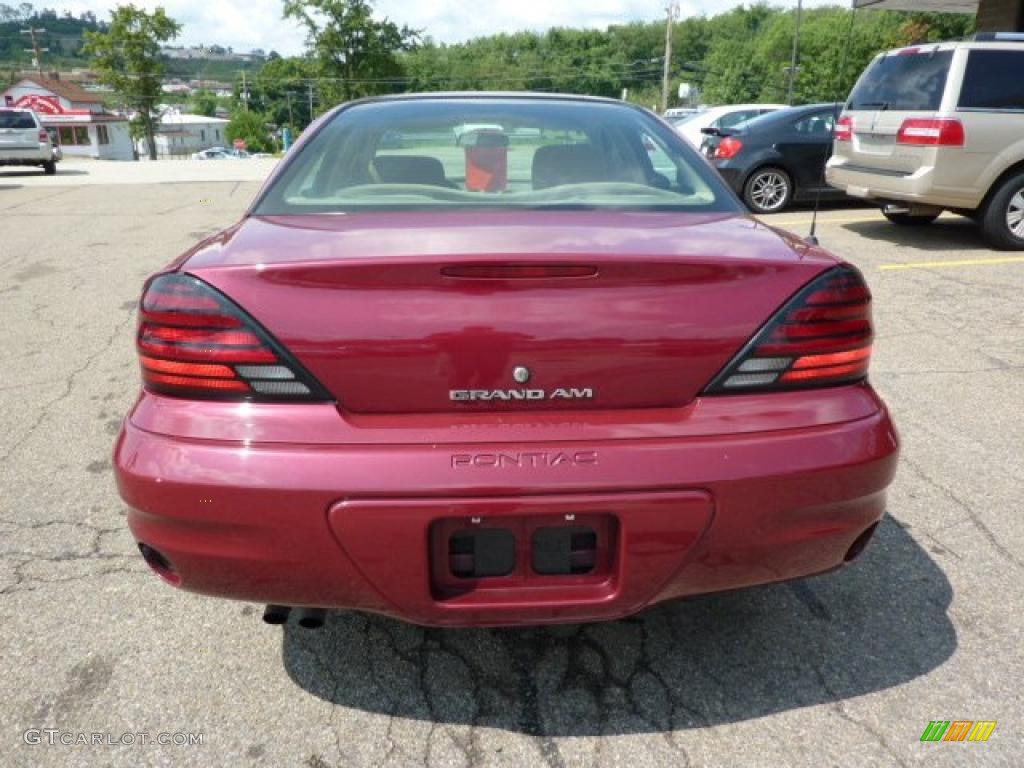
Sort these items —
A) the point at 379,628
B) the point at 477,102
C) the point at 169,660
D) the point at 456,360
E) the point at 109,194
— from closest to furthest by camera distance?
the point at 456,360, the point at 169,660, the point at 379,628, the point at 477,102, the point at 109,194

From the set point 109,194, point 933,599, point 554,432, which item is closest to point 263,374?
point 554,432

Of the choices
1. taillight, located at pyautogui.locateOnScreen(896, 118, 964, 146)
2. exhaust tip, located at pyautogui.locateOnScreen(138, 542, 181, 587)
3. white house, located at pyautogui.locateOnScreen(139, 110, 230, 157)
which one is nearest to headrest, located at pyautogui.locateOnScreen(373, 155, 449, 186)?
exhaust tip, located at pyautogui.locateOnScreen(138, 542, 181, 587)

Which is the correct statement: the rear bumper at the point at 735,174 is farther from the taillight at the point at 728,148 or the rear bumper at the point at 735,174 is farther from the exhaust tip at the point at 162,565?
the exhaust tip at the point at 162,565

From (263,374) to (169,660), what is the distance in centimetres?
104

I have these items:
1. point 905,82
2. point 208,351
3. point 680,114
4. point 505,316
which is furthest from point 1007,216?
point 680,114

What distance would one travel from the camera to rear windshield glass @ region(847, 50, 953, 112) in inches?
289

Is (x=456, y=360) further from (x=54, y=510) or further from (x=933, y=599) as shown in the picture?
(x=54, y=510)

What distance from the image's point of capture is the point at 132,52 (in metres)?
49.0

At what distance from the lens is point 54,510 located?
317 cm

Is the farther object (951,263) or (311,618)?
(951,263)

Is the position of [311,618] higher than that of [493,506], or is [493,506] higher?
[493,506]

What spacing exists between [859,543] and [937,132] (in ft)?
21.1

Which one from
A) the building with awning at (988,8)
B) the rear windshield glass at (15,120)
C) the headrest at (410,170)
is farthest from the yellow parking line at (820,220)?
the rear windshield glass at (15,120)

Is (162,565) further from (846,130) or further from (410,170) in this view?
(846,130)
